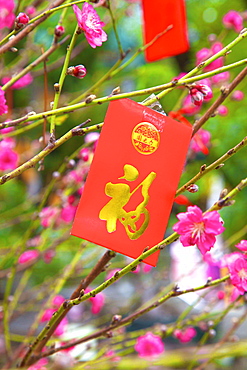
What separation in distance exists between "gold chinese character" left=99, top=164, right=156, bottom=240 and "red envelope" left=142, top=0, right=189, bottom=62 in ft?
1.38

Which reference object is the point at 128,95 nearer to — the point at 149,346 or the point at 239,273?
the point at 239,273

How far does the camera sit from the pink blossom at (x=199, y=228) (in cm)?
44

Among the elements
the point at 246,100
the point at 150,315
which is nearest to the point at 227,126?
the point at 246,100

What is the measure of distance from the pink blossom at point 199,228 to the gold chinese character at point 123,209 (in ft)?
0.15

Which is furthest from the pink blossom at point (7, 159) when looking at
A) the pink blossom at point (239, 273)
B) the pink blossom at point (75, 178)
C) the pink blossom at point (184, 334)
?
the pink blossom at point (239, 273)

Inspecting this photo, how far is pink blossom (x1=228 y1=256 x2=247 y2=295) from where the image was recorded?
486 millimetres

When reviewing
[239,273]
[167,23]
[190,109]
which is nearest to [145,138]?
[239,273]

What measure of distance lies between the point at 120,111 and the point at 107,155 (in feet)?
0.16

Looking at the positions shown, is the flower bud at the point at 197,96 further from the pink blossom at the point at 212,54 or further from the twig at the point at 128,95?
the pink blossom at the point at 212,54

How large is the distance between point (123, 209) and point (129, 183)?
0.09ft

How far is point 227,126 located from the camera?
230 centimetres

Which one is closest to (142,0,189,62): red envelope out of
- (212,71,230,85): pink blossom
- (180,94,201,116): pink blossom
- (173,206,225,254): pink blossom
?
(180,94,201,116): pink blossom

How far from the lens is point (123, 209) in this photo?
46 cm

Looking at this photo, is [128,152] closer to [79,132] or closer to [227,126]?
[79,132]
